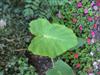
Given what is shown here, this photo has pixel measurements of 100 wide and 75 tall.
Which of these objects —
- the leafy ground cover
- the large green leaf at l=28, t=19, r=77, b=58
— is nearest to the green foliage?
the leafy ground cover

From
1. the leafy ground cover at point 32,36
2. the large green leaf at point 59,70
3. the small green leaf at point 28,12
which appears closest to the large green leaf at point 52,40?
the large green leaf at point 59,70

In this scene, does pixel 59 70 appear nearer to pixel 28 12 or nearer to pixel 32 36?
pixel 32 36

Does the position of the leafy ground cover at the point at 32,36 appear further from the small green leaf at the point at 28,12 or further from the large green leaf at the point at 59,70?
the large green leaf at the point at 59,70

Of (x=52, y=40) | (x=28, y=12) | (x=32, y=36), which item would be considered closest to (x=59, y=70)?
(x=52, y=40)

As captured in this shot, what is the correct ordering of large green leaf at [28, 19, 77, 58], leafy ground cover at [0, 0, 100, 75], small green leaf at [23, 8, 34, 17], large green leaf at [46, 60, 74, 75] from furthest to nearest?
small green leaf at [23, 8, 34, 17], leafy ground cover at [0, 0, 100, 75], large green leaf at [46, 60, 74, 75], large green leaf at [28, 19, 77, 58]

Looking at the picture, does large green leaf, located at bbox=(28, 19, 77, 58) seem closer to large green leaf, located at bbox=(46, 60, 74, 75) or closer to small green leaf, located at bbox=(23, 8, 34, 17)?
large green leaf, located at bbox=(46, 60, 74, 75)

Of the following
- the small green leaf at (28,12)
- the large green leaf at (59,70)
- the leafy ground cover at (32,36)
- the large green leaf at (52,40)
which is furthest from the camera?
the small green leaf at (28,12)
